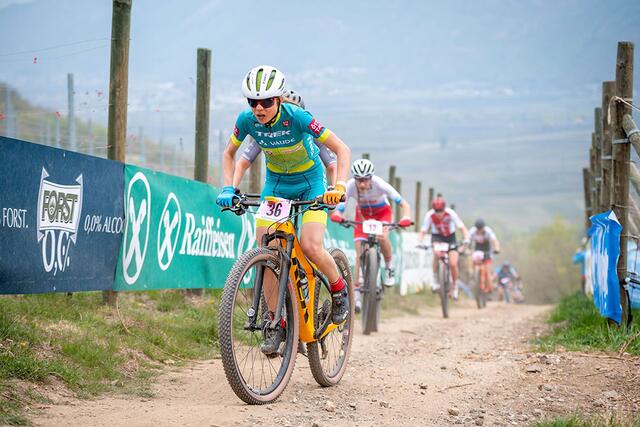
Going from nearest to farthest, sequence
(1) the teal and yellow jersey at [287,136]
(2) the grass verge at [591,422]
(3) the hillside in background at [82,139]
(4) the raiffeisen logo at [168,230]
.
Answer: (2) the grass verge at [591,422] < (1) the teal and yellow jersey at [287,136] < (4) the raiffeisen logo at [168,230] < (3) the hillside in background at [82,139]

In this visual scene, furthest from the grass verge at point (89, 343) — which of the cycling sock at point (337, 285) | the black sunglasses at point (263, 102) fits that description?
the black sunglasses at point (263, 102)

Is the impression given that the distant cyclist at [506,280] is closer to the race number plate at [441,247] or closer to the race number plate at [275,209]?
the race number plate at [441,247]

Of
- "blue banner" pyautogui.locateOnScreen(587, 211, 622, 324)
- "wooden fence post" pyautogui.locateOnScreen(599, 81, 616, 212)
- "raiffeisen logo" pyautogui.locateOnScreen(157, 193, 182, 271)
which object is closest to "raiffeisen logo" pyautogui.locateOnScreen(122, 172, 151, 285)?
"raiffeisen logo" pyautogui.locateOnScreen(157, 193, 182, 271)

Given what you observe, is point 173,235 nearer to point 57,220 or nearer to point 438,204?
point 57,220

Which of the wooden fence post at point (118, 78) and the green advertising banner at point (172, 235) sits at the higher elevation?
the wooden fence post at point (118, 78)

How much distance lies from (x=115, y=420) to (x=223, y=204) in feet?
5.65

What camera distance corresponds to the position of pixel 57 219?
24.1 feet

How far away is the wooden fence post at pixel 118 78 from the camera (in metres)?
9.14

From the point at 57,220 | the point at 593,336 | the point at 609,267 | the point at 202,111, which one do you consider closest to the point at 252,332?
the point at 57,220

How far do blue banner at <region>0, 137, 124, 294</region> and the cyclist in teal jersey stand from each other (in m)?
1.45

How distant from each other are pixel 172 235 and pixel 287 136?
3.15 metres

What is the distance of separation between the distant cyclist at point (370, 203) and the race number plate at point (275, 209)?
207 inches

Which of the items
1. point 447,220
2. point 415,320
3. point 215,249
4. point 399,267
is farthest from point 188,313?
point 399,267

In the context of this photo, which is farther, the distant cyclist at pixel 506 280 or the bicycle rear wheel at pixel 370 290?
the distant cyclist at pixel 506 280
